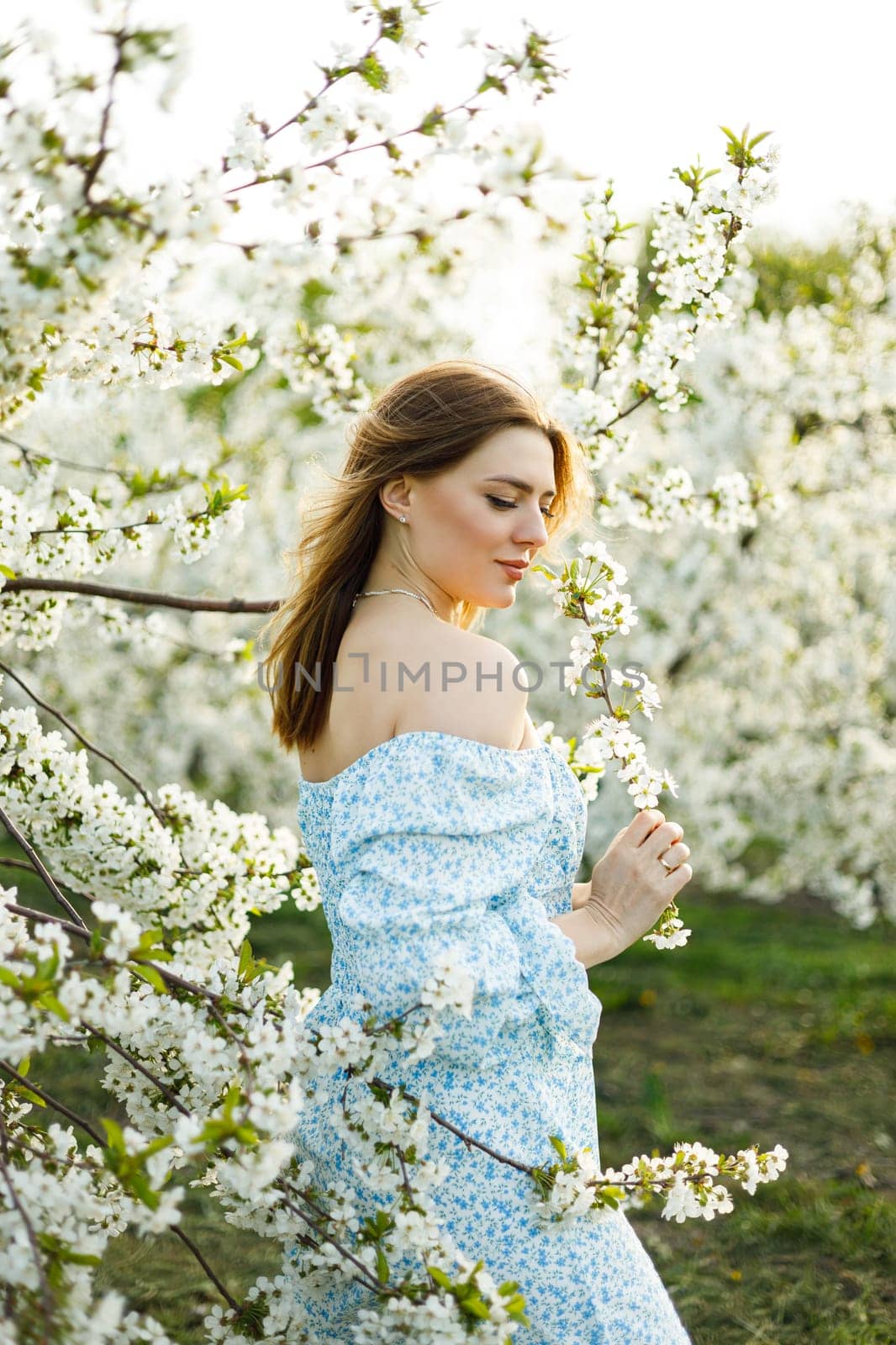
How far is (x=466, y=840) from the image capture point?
188cm

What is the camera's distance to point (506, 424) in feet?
6.96

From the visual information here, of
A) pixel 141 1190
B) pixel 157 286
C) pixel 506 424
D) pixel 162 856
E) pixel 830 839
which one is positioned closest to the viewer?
pixel 141 1190

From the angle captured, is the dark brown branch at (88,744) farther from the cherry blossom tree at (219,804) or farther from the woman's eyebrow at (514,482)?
the woman's eyebrow at (514,482)

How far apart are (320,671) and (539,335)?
6.37 meters

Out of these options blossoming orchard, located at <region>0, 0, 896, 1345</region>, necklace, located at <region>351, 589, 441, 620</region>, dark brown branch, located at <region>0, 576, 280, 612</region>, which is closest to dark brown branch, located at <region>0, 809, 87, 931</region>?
blossoming orchard, located at <region>0, 0, 896, 1345</region>

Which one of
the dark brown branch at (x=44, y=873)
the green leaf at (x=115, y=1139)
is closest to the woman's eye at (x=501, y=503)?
the dark brown branch at (x=44, y=873)

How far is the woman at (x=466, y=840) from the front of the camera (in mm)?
1862

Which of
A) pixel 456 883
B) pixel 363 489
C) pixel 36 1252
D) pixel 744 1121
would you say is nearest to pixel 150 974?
pixel 36 1252

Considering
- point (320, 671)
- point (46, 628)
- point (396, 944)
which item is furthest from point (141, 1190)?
point (46, 628)

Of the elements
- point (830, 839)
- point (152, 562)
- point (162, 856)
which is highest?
point (152, 562)

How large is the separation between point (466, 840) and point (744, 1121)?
3418 millimetres

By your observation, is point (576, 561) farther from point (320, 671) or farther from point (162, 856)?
point (162, 856)

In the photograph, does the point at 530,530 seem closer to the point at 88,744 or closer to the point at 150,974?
the point at 150,974

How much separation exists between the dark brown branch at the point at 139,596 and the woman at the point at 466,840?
0.67 meters
